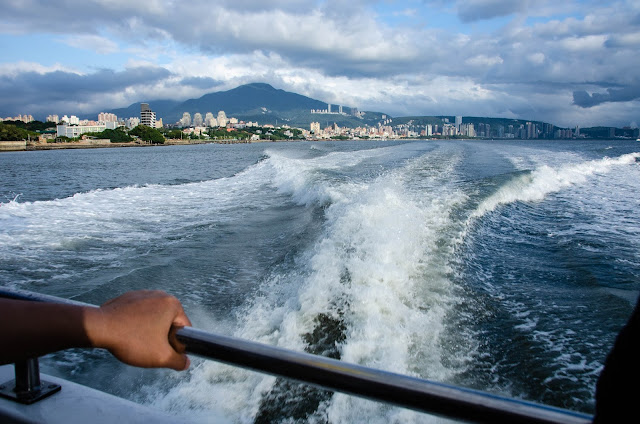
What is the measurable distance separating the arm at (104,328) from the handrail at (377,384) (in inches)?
2.2

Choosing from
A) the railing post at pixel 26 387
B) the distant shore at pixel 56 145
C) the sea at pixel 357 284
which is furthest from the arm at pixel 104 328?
the distant shore at pixel 56 145

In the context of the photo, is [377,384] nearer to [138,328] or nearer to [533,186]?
[138,328]

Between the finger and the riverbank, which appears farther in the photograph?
the riverbank

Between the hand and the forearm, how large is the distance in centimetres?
2

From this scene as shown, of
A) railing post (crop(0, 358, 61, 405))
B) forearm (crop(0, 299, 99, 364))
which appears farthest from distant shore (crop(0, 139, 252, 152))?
forearm (crop(0, 299, 99, 364))

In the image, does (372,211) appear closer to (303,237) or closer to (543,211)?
(303,237)

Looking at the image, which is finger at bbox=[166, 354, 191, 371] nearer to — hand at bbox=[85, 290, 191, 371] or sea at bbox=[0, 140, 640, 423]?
hand at bbox=[85, 290, 191, 371]

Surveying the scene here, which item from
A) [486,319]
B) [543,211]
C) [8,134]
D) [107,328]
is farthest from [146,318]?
[8,134]

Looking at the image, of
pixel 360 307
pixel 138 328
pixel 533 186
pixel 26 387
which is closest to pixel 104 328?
pixel 138 328

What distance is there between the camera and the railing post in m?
1.54

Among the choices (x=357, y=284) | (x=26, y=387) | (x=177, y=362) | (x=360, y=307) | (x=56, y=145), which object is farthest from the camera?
(x=56, y=145)

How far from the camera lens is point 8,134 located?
304 feet

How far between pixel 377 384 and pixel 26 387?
139 centimetres

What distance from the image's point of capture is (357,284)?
215 inches
